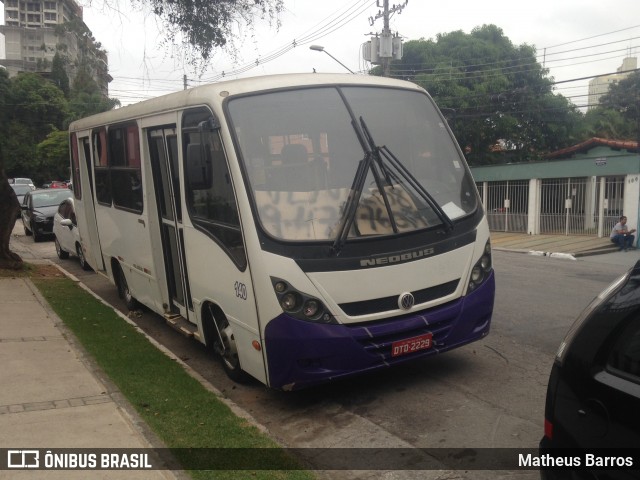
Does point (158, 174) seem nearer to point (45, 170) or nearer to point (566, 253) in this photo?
point (566, 253)

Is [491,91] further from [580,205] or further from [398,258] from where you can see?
[398,258]

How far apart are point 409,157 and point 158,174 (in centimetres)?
304

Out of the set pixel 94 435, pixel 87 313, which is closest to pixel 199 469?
pixel 94 435

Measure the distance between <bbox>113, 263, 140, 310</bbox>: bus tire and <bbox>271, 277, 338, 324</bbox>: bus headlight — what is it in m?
5.04

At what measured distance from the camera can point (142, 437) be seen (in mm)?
4574

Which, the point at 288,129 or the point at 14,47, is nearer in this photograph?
the point at 288,129

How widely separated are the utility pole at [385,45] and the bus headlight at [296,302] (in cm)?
2298

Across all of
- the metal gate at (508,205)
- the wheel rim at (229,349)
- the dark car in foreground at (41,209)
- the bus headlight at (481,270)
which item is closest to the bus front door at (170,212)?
the wheel rim at (229,349)

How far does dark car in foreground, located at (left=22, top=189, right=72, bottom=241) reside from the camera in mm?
19750

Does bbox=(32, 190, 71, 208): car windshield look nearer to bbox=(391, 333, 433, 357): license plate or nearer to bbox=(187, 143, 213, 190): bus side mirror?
bbox=(187, 143, 213, 190): bus side mirror

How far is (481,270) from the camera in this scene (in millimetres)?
5660

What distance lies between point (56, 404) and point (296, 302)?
219 cm

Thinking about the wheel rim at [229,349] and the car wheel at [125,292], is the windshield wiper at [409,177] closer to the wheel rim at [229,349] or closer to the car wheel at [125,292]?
the wheel rim at [229,349]

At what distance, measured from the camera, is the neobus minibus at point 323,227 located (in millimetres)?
4934
